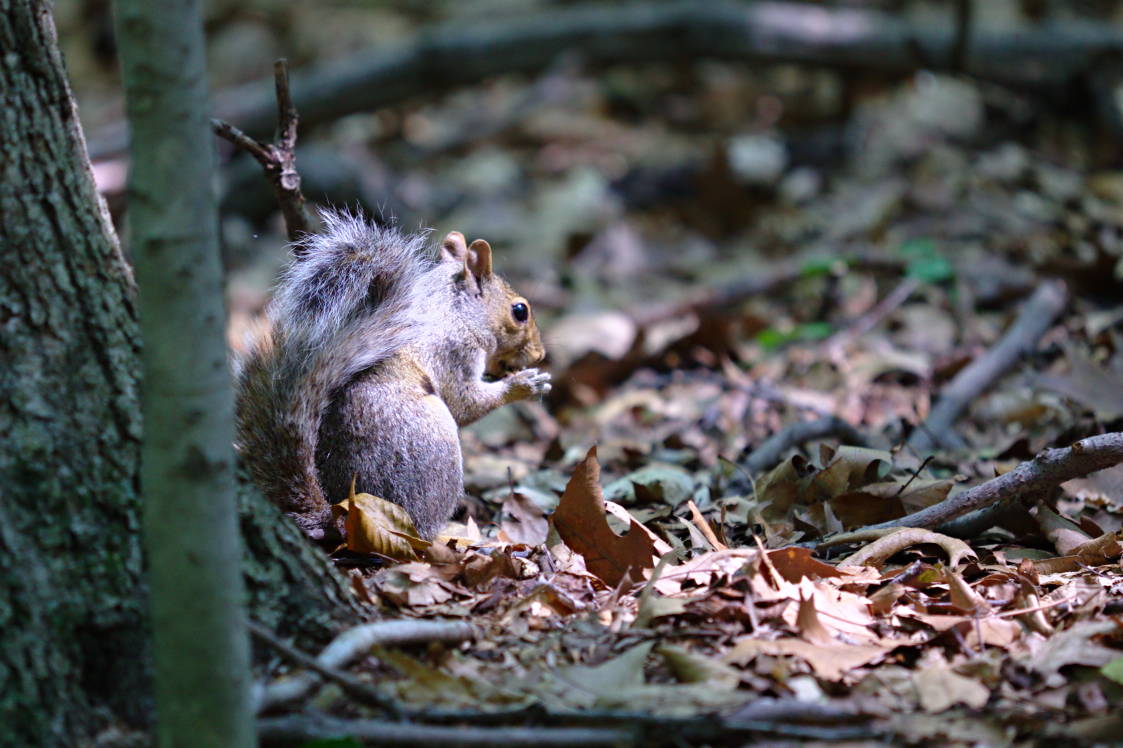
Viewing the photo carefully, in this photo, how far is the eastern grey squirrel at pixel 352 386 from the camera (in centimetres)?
283

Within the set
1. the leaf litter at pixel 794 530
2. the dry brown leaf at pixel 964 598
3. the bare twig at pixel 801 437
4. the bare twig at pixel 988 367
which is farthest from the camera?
the bare twig at pixel 988 367

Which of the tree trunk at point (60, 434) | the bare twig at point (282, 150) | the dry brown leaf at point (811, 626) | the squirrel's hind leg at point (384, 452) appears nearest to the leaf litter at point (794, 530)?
the dry brown leaf at point (811, 626)

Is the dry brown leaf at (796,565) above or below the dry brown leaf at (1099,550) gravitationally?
above

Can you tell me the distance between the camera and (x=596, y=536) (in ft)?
8.68

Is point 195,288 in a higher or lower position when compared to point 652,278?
lower

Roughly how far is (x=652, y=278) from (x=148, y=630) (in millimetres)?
5221

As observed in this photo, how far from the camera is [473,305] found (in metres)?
3.70

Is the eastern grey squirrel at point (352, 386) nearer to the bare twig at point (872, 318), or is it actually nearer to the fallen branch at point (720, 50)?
the bare twig at point (872, 318)

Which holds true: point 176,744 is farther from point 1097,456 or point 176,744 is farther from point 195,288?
point 1097,456

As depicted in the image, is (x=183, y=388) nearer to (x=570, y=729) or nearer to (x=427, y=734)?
(x=427, y=734)

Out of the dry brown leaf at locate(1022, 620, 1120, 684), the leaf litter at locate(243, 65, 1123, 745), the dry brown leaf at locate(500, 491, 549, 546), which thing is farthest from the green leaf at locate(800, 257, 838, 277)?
the dry brown leaf at locate(1022, 620, 1120, 684)

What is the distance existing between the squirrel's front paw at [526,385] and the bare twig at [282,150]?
892mm

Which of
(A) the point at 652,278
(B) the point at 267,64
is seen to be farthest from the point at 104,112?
(A) the point at 652,278

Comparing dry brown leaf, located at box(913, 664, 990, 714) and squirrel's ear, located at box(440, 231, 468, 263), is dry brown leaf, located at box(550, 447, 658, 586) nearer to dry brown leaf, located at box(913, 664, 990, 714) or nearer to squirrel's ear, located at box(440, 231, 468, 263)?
dry brown leaf, located at box(913, 664, 990, 714)
